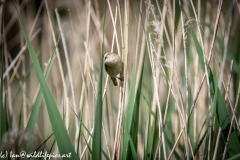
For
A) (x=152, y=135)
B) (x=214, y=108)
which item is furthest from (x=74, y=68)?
(x=214, y=108)

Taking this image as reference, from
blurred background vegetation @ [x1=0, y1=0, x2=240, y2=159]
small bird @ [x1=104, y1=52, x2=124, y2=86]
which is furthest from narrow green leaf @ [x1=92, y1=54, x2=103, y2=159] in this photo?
small bird @ [x1=104, y1=52, x2=124, y2=86]

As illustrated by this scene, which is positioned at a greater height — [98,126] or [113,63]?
[113,63]

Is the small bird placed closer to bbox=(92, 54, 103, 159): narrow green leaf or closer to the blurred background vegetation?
the blurred background vegetation

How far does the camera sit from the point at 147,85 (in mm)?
1140

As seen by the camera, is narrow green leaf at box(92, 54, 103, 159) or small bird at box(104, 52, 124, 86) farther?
small bird at box(104, 52, 124, 86)

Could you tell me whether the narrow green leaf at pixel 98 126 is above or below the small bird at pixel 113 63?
below

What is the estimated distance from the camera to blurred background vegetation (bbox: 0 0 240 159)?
2.62 feet

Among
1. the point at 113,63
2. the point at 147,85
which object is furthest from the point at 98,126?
the point at 147,85

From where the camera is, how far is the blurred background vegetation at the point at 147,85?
799 millimetres

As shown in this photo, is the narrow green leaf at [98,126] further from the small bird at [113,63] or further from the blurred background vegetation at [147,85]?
the small bird at [113,63]

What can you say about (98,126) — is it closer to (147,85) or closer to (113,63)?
(113,63)

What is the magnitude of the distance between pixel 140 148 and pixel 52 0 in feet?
2.91

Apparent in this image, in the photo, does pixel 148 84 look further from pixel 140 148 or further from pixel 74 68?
pixel 74 68

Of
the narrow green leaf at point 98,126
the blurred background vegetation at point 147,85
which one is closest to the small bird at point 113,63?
the blurred background vegetation at point 147,85
